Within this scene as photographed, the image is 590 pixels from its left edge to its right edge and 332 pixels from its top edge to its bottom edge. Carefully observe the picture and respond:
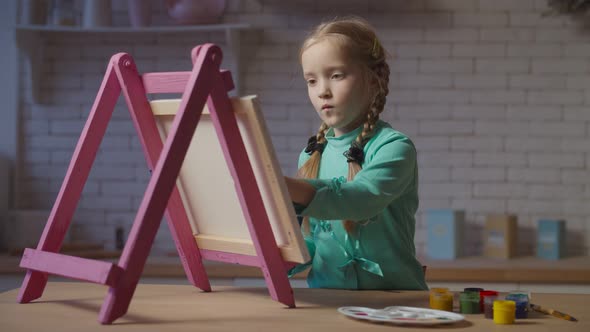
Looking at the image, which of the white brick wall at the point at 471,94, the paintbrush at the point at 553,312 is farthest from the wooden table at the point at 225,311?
the white brick wall at the point at 471,94

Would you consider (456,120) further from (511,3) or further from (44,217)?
(44,217)

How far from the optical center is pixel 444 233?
13.4 ft

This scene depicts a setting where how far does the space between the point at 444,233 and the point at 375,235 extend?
2190mm

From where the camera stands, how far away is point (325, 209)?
160 cm

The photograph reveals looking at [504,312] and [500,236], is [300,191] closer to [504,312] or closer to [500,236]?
[504,312]

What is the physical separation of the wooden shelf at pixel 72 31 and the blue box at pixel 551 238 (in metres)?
1.73

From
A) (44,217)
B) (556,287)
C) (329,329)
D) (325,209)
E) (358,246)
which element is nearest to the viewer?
(329,329)

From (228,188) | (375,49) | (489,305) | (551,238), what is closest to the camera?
(489,305)

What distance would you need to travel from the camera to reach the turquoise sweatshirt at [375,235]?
178 centimetres

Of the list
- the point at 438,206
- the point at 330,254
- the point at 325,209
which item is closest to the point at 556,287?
the point at 438,206

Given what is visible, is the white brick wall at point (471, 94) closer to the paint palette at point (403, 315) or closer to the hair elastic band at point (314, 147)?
the hair elastic band at point (314, 147)

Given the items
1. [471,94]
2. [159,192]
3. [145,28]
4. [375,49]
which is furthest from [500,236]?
[159,192]

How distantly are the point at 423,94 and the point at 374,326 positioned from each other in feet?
9.92

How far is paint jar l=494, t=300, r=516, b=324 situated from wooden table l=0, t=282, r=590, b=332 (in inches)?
0.6
